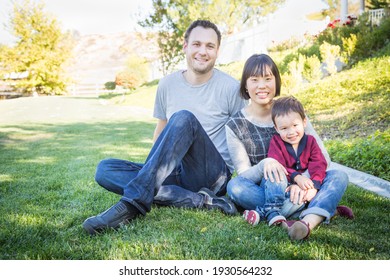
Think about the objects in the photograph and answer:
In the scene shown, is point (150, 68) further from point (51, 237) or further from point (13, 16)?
point (51, 237)

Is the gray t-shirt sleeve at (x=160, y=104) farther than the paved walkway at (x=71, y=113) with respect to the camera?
No

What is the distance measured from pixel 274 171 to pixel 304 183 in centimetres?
17

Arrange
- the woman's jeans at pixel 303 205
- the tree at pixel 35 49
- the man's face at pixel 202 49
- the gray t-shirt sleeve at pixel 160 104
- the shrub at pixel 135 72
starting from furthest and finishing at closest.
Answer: the shrub at pixel 135 72 < the tree at pixel 35 49 < the gray t-shirt sleeve at pixel 160 104 < the man's face at pixel 202 49 < the woman's jeans at pixel 303 205

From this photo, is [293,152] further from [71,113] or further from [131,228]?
[71,113]

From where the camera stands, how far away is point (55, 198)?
276cm

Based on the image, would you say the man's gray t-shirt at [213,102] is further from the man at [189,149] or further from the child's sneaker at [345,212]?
the child's sneaker at [345,212]

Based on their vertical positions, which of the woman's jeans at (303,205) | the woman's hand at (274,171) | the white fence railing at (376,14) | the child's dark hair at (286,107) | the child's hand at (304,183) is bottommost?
the woman's jeans at (303,205)

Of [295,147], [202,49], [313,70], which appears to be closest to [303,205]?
[295,147]

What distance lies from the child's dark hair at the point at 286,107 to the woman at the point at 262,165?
10 cm

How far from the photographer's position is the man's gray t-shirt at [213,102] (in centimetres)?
254

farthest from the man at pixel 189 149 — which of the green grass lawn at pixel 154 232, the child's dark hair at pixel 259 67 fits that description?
the child's dark hair at pixel 259 67

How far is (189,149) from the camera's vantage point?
2326 millimetres

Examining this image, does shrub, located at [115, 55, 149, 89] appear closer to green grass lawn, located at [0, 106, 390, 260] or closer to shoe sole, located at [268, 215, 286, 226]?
green grass lawn, located at [0, 106, 390, 260]
